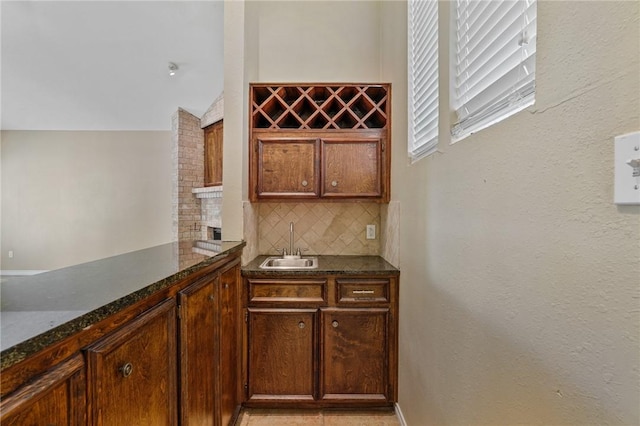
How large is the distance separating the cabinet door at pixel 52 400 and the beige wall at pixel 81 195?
18.5ft

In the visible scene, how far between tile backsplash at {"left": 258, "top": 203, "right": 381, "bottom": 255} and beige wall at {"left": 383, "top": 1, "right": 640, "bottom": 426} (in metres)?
1.38

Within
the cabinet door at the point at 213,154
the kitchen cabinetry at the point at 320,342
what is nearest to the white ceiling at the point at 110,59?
the cabinet door at the point at 213,154

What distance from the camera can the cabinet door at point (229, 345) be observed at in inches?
61.8

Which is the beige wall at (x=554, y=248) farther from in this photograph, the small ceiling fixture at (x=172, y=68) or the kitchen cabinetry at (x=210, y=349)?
the small ceiling fixture at (x=172, y=68)

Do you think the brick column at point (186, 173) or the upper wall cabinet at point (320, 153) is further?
the brick column at point (186, 173)

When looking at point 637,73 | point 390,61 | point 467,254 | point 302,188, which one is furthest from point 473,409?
point 390,61

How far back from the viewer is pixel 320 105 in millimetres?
2412

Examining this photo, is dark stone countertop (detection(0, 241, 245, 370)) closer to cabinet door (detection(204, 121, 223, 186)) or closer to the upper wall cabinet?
the upper wall cabinet

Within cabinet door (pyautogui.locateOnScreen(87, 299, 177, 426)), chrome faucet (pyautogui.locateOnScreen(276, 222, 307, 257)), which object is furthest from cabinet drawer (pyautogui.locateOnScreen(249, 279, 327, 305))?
cabinet door (pyautogui.locateOnScreen(87, 299, 177, 426))

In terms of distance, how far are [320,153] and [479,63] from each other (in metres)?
1.34

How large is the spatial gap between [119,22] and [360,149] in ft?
11.6

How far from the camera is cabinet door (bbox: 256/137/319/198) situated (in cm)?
224

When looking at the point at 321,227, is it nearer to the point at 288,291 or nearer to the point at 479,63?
the point at 288,291

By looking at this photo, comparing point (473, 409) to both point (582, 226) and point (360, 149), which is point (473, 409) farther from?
point (360, 149)
